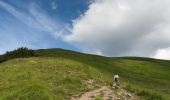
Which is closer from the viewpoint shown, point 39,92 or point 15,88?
point 39,92

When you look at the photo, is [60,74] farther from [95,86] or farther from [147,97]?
[147,97]

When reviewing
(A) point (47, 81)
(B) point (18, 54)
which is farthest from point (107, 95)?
(B) point (18, 54)

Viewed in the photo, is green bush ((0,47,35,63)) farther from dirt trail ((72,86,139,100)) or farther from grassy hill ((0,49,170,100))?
dirt trail ((72,86,139,100))

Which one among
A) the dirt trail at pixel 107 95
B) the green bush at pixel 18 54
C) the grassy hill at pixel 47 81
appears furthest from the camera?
the green bush at pixel 18 54

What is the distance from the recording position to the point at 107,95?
1639 inches

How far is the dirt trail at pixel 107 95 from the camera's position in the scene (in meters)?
40.9

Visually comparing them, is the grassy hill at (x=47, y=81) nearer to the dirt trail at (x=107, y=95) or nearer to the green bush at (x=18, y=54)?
the dirt trail at (x=107, y=95)

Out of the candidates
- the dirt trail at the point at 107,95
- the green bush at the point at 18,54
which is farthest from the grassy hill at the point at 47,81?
the green bush at the point at 18,54

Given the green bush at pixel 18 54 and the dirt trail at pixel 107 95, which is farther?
the green bush at pixel 18 54

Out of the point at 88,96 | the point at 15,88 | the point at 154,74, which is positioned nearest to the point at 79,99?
the point at 88,96

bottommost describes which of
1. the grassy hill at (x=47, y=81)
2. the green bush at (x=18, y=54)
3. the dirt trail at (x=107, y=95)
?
the dirt trail at (x=107, y=95)

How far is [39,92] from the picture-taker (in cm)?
3816

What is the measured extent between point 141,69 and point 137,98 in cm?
5768

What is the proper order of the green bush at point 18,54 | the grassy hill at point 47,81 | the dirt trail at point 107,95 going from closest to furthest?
the grassy hill at point 47,81 → the dirt trail at point 107,95 → the green bush at point 18,54
